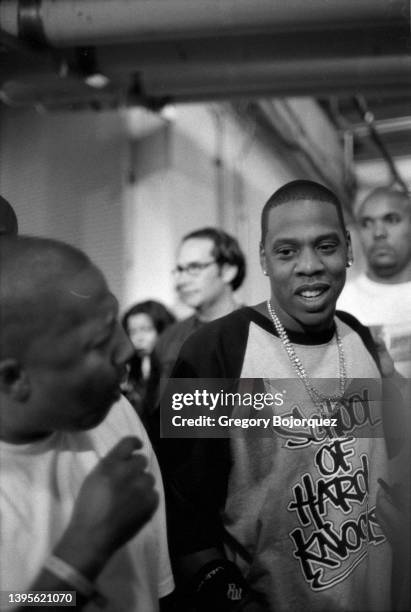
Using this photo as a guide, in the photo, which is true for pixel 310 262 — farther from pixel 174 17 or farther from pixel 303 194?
pixel 174 17

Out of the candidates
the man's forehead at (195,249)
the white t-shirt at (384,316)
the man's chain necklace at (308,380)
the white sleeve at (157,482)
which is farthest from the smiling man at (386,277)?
the white sleeve at (157,482)

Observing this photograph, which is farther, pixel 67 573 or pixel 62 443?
pixel 62 443

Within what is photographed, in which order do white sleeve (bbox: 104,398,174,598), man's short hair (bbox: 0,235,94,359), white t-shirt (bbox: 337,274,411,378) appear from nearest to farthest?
man's short hair (bbox: 0,235,94,359), white sleeve (bbox: 104,398,174,598), white t-shirt (bbox: 337,274,411,378)

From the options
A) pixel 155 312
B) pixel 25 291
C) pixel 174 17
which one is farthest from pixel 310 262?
pixel 155 312

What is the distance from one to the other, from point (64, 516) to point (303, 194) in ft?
2.33

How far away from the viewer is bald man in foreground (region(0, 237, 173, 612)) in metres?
0.95

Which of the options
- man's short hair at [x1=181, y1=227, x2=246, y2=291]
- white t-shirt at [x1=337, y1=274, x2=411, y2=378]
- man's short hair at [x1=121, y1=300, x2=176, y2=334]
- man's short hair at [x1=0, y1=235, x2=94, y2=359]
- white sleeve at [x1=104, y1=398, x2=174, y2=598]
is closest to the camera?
man's short hair at [x1=0, y1=235, x2=94, y2=359]

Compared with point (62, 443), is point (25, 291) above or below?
above

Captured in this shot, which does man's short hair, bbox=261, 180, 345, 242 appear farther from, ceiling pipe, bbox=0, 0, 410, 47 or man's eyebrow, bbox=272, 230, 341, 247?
ceiling pipe, bbox=0, 0, 410, 47

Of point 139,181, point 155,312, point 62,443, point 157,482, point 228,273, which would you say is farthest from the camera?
point 155,312

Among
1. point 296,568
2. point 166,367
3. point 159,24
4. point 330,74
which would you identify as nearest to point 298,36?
point 330,74

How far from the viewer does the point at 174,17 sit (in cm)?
145

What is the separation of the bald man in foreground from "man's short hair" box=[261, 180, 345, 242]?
390 mm
